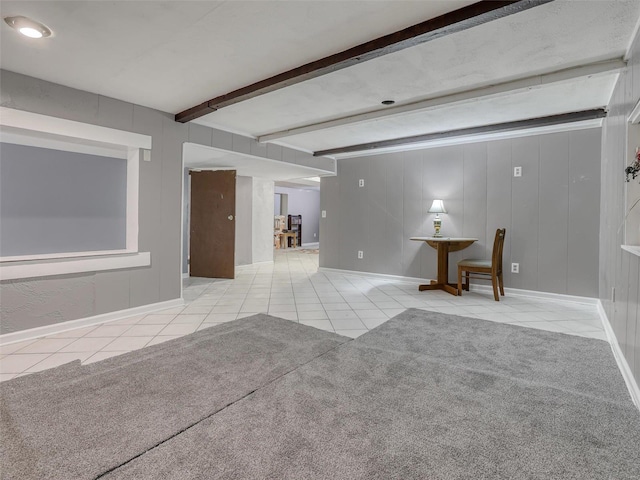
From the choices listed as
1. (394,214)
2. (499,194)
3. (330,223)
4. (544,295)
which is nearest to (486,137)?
(499,194)

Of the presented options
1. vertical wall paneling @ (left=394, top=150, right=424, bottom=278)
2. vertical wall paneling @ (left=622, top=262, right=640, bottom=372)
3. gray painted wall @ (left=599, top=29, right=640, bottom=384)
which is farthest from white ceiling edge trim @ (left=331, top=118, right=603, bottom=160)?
vertical wall paneling @ (left=622, top=262, right=640, bottom=372)

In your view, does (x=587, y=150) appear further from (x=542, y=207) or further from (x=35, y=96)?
(x=35, y=96)

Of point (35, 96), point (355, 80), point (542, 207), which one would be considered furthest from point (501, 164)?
point (35, 96)

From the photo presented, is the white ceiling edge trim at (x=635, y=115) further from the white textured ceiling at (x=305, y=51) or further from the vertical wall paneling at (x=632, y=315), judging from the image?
the vertical wall paneling at (x=632, y=315)

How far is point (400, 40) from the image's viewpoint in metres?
1.93

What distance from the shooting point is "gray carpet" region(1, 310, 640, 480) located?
1198 mm

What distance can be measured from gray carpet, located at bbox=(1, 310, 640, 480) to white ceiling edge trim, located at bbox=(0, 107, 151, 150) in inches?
75.2

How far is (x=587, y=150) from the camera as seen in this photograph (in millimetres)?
3771

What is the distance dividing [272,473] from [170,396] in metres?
0.82

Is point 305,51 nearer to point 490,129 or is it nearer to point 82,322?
point 490,129

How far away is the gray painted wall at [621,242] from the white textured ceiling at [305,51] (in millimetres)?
230

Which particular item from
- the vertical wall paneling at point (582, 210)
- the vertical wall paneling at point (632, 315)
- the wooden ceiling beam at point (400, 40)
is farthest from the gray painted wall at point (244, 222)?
the vertical wall paneling at point (632, 315)

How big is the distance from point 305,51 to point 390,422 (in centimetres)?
226

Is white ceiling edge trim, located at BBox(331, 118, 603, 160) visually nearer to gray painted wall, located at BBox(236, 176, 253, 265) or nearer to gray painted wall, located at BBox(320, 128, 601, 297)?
gray painted wall, located at BBox(320, 128, 601, 297)
